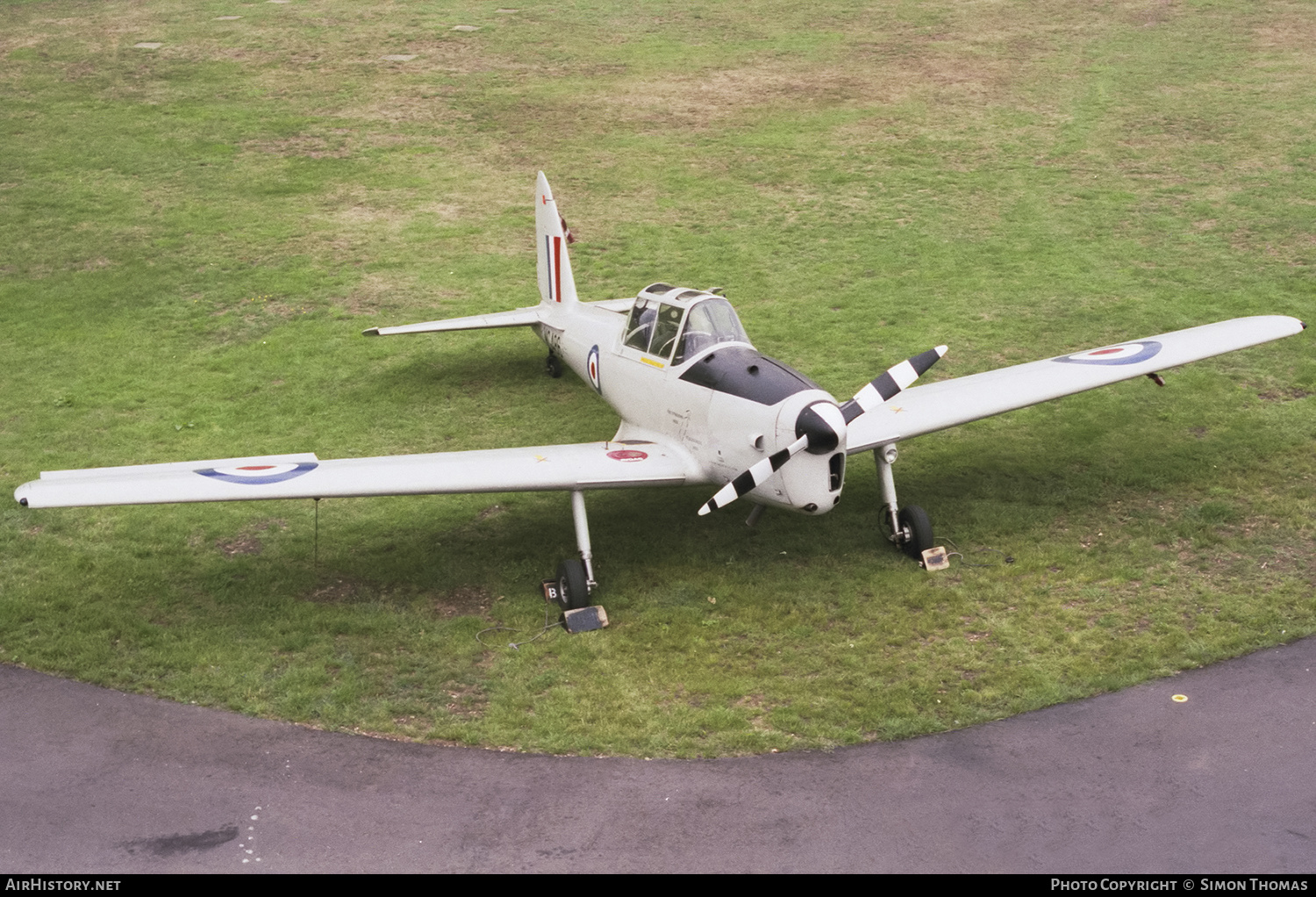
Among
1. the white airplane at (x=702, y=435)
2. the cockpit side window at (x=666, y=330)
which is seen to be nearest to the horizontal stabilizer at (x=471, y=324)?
the white airplane at (x=702, y=435)

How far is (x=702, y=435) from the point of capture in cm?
1162

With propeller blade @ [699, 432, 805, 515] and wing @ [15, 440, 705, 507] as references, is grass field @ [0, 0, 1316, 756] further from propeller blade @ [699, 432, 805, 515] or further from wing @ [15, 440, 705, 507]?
propeller blade @ [699, 432, 805, 515]

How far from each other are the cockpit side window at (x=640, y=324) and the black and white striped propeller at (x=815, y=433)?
102 inches

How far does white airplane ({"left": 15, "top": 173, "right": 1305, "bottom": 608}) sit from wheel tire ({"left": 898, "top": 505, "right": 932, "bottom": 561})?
0.02 metres

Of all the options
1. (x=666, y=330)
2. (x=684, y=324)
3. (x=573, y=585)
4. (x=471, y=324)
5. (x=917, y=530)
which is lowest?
(x=573, y=585)

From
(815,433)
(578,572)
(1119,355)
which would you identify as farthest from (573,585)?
(1119,355)

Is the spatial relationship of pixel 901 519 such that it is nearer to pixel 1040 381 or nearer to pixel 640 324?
pixel 1040 381

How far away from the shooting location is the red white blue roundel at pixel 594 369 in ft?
45.6

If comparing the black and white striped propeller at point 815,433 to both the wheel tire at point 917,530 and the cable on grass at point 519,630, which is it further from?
the cable on grass at point 519,630

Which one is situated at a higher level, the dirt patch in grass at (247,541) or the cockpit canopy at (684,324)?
the cockpit canopy at (684,324)

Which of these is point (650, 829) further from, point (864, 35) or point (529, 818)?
point (864, 35)

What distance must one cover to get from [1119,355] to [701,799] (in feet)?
24.3

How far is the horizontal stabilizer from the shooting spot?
15.8 m

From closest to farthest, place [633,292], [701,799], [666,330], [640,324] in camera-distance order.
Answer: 1. [701,799]
2. [666,330]
3. [640,324]
4. [633,292]
